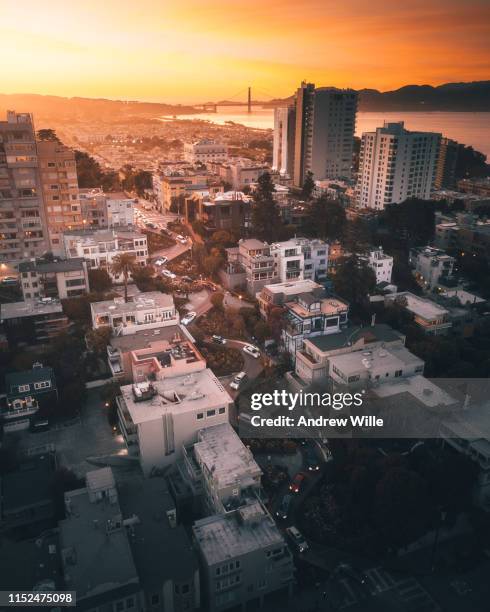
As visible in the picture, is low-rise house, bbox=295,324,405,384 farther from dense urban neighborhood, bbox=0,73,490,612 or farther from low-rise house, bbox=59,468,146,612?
low-rise house, bbox=59,468,146,612

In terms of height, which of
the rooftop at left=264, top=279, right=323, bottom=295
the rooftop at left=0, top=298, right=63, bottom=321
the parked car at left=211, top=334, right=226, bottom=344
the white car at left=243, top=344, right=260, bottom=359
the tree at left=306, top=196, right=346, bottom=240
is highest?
the tree at left=306, top=196, right=346, bottom=240

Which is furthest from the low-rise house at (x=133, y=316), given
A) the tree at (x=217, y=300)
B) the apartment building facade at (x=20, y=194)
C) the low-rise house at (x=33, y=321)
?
the apartment building facade at (x=20, y=194)

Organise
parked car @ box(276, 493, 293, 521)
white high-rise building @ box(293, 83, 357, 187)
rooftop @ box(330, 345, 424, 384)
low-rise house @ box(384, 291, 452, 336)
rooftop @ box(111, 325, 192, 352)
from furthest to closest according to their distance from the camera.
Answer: white high-rise building @ box(293, 83, 357, 187), low-rise house @ box(384, 291, 452, 336), rooftop @ box(111, 325, 192, 352), rooftop @ box(330, 345, 424, 384), parked car @ box(276, 493, 293, 521)

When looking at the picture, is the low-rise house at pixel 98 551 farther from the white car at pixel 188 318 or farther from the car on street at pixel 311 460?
the white car at pixel 188 318

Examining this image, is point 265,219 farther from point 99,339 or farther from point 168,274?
point 99,339

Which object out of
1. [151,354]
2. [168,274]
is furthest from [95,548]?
[168,274]

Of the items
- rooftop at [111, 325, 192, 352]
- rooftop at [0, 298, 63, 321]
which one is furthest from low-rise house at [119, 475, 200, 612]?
rooftop at [0, 298, 63, 321]

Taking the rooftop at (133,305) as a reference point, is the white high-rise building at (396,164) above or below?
above

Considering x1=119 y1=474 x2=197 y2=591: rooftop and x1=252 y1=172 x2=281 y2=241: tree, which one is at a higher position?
x1=252 y1=172 x2=281 y2=241: tree
